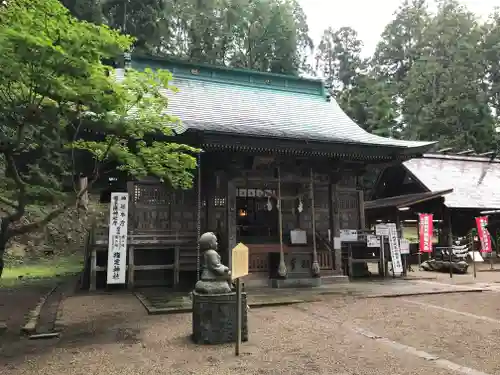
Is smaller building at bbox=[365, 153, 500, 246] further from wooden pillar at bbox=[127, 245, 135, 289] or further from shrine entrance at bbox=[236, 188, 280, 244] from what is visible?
wooden pillar at bbox=[127, 245, 135, 289]

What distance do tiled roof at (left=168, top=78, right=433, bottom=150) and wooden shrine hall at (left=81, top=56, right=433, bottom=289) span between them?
0.22 ft

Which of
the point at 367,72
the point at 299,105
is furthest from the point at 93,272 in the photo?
the point at 367,72

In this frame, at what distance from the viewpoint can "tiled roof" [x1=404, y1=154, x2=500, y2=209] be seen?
20172 millimetres

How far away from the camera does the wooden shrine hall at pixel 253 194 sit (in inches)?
451

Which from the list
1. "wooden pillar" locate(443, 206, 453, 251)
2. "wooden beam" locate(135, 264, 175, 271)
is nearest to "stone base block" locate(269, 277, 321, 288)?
"wooden beam" locate(135, 264, 175, 271)

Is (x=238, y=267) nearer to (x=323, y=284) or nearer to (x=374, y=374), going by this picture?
(x=374, y=374)

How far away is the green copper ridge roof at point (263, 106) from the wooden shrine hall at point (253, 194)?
8 cm

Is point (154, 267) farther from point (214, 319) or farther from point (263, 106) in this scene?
point (263, 106)

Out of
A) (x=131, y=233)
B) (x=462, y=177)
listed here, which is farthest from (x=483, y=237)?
(x=131, y=233)

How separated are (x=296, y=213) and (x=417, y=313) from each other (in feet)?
20.0

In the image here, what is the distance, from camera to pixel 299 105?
16.9 meters

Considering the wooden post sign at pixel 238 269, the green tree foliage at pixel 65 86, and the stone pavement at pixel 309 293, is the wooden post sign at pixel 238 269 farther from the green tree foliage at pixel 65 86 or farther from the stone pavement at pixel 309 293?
the stone pavement at pixel 309 293

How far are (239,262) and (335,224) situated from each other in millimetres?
8050

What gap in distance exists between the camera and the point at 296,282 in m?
11.9
